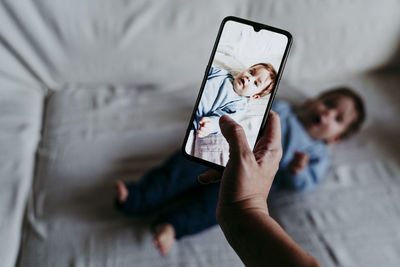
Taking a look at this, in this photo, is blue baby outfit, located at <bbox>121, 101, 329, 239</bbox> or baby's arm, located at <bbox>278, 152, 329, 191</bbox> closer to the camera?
blue baby outfit, located at <bbox>121, 101, 329, 239</bbox>

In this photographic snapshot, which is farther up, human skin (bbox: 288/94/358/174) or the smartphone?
the smartphone

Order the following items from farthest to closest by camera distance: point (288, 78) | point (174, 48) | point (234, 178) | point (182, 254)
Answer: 1. point (288, 78)
2. point (174, 48)
3. point (182, 254)
4. point (234, 178)

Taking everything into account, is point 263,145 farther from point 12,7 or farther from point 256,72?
point 12,7

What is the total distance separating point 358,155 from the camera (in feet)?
2.43

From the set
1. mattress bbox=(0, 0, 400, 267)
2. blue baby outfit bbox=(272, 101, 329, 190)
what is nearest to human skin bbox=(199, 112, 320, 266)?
mattress bbox=(0, 0, 400, 267)

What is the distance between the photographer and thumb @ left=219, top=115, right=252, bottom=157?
0.97ft

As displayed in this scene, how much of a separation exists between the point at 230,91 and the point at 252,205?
114 mm

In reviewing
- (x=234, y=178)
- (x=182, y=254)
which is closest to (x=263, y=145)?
(x=234, y=178)

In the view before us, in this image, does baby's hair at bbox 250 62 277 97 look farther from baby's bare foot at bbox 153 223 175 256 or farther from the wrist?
baby's bare foot at bbox 153 223 175 256

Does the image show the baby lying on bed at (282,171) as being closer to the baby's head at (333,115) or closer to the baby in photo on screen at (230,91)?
the baby's head at (333,115)

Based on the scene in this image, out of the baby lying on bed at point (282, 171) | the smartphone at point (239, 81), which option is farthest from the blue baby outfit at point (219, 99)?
the baby lying on bed at point (282, 171)

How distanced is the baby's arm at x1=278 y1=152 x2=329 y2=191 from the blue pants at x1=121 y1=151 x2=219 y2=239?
19 cm

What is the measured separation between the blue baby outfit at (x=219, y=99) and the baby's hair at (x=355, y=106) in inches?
21.6

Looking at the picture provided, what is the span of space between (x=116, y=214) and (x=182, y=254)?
149mm
